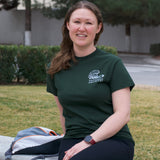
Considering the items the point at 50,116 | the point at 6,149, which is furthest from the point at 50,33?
the point at 6,149

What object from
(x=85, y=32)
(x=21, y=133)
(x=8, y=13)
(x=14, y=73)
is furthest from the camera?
(x=8, y=13)

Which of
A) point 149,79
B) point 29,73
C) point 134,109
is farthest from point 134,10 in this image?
point 134,109

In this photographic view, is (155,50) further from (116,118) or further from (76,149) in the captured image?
(76,149)

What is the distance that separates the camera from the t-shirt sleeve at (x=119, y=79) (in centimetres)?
259

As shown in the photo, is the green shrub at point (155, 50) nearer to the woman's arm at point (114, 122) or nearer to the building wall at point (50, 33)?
the building wall at point (50, 33)

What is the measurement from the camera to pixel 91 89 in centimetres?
264

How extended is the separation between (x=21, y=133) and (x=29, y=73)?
25.9 feet

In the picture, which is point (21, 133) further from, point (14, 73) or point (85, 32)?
point (14, 73)

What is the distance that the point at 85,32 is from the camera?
9.07ft

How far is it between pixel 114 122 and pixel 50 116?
419 centimetres

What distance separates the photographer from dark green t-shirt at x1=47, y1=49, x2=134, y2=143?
2.63 metres

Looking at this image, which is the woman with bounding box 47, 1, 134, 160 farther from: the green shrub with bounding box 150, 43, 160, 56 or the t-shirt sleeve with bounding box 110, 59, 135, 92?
the green shrub with bounding box 150, 43, 160, 56

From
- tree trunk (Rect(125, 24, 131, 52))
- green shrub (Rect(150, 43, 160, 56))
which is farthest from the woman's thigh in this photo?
tree trunk (Rect(125, 24, 131, 52))

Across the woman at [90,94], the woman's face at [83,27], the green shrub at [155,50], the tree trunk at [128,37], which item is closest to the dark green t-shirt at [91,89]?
the woman at [90,94]
